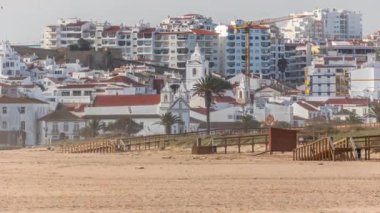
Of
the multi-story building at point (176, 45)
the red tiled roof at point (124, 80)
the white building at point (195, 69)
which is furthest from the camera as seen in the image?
the multi-story building at point (176, 45)

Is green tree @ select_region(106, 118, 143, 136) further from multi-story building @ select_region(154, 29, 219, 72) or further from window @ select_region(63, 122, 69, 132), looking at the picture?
multi-story building @ select_region(154, 29, 219, 72)

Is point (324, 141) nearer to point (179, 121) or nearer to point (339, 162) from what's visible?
point (339, 162)

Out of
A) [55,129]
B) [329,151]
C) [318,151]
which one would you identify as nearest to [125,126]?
[55,129]

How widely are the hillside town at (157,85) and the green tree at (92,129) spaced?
0.36 feet

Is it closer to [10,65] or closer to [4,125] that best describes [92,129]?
[4,125]

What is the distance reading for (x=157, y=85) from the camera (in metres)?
147

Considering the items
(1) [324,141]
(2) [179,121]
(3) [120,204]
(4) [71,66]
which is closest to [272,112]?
(2) [179,121]

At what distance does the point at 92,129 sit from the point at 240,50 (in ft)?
320

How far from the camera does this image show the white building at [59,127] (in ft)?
338

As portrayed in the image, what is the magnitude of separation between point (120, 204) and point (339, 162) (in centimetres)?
1697

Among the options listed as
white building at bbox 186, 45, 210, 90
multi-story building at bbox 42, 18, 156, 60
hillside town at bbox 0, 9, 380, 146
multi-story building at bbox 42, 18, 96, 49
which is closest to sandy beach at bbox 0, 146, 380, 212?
hillside town at bbox 0, 9, 380, 146

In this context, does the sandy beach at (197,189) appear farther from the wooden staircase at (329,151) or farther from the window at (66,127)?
the window at (66,127)

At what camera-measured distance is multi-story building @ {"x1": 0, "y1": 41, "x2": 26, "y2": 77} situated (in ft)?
492

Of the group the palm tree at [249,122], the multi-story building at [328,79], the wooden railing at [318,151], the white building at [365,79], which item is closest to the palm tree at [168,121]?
the palm tree at [249,122]
